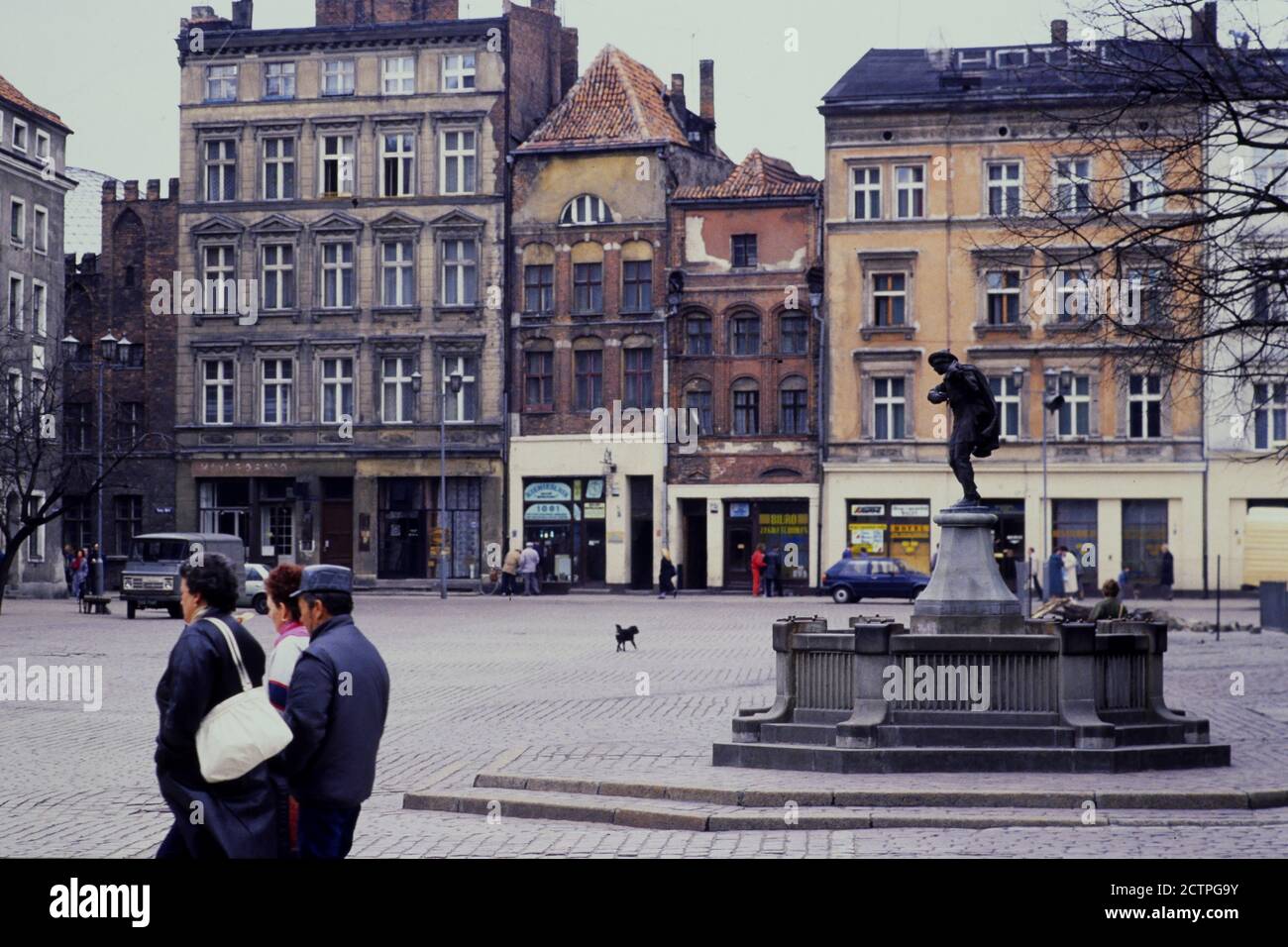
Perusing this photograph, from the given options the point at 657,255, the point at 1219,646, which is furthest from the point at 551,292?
the point at 1219,646

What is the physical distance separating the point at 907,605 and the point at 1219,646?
58.3 ft

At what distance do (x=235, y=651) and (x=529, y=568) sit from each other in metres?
51.7

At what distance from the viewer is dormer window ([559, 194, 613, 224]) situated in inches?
2516

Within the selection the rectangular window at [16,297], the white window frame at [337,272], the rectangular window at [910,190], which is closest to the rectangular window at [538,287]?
the white window frame at [337,272]

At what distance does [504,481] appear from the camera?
210ft

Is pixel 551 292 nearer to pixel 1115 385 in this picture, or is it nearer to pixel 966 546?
pixel 1115 385

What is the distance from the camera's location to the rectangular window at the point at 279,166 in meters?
66.6

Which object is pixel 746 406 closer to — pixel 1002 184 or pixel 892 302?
pixel 892 302

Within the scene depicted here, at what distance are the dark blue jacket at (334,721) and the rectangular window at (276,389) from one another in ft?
192

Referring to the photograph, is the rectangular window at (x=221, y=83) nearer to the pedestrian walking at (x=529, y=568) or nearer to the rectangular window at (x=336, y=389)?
the rectangular window at (x=336, y=389)

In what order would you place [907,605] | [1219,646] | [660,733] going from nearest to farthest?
[660,733]
[1219,646]
[907,605]

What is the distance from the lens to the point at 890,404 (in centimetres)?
6050

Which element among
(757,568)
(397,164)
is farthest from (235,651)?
(397,164)

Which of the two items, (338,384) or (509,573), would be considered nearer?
(509,573)
